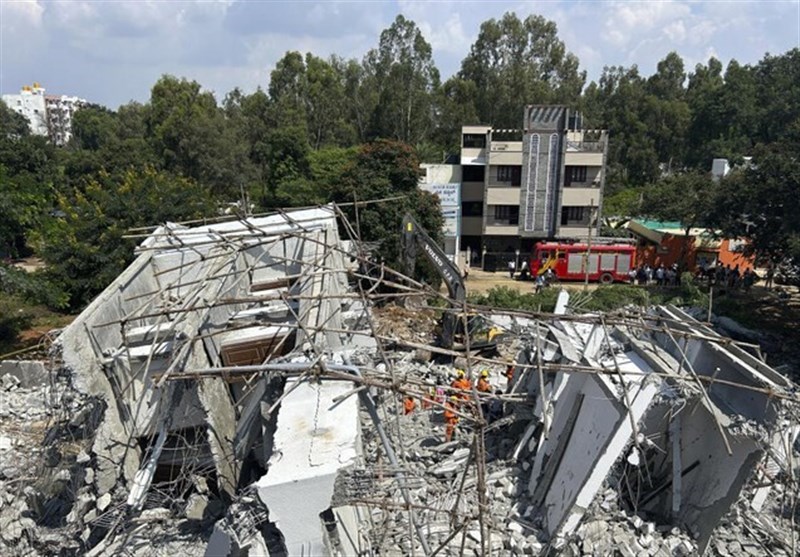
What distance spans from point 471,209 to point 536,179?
4059 millimetres

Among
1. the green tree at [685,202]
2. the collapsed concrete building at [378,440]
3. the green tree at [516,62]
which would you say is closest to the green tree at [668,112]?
the green tree at [516,62]

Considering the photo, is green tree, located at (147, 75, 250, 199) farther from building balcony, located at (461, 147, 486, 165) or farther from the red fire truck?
the red fire truck

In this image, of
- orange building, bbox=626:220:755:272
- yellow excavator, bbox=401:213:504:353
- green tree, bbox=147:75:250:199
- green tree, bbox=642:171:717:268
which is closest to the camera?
yellow excavator, bbox=401:213:504:353

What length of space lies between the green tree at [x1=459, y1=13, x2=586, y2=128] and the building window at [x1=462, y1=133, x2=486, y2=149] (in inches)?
490

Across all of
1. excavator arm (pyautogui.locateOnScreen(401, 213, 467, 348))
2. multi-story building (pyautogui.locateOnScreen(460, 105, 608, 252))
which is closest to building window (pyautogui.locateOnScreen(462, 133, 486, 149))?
multi-story building (pyautogui.locateOnScreen(460, 105, 608, 252))

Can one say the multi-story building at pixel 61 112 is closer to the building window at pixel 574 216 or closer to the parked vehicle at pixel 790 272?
the building window at pixel 574 216

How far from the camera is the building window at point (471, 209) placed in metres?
31.3

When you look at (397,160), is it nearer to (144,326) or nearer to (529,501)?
(144,326)

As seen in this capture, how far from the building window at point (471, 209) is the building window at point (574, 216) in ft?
14.8

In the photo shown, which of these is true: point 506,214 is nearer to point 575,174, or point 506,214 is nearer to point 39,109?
point 575,174

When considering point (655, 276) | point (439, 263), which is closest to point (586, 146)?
point (655, 276)

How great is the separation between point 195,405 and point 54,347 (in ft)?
6.90

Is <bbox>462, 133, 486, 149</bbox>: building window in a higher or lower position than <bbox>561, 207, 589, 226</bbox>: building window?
higher

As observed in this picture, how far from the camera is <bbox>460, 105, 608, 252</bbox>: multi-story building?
2867cm
